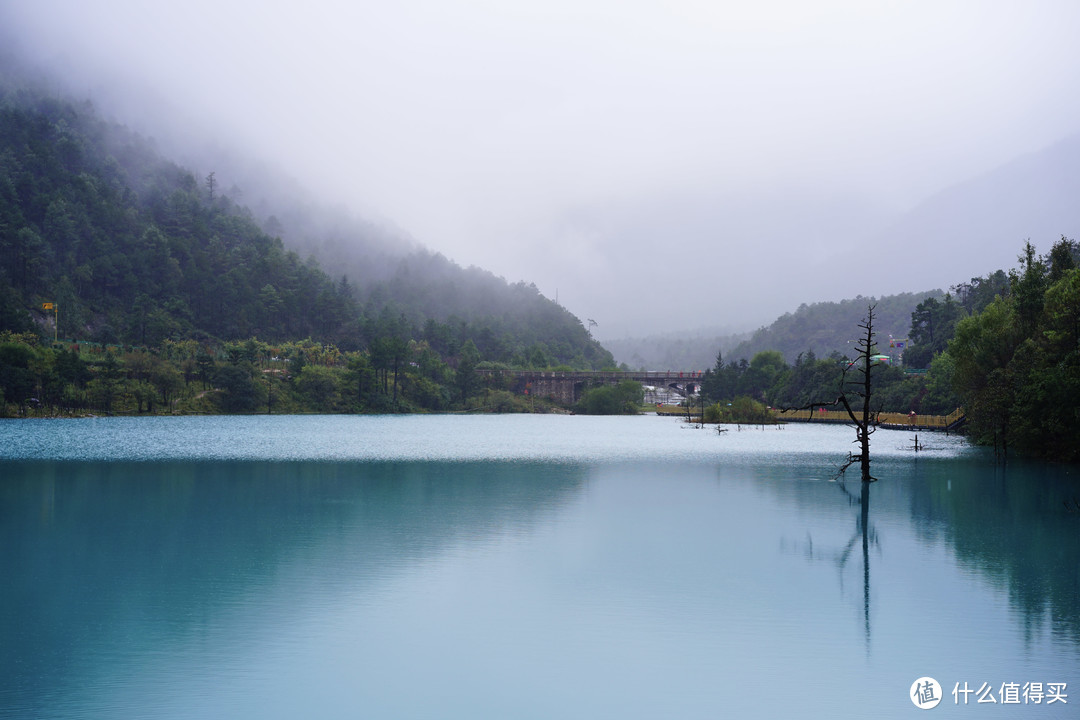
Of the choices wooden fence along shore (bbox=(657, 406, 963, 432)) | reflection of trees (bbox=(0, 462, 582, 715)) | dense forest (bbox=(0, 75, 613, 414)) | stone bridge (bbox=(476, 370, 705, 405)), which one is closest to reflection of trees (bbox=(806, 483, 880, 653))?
reflection of trees (bbox=(0, 462, 582, 715))

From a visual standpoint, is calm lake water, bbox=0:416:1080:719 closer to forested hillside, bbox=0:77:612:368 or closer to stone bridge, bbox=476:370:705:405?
forested hillside, bbox=0:77:612:368

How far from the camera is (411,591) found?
1603 centimetres

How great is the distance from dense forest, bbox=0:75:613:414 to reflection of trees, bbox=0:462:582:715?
87.3 meters

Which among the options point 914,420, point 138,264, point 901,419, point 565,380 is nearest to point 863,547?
point 914,420

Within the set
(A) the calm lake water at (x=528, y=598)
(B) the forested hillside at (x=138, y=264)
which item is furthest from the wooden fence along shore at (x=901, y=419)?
(B) the forested hillside at (x=138, y=264)

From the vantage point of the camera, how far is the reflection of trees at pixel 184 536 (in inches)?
520

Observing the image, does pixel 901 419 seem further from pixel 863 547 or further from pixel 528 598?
pixel 528 598

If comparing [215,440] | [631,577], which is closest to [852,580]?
A: [631,577]

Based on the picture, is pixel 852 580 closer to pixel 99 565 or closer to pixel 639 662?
pixel 639 662

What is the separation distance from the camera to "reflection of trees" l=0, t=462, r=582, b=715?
1320 cm

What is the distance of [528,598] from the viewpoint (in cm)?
1573

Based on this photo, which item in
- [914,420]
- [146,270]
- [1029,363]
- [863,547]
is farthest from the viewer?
[146,270]

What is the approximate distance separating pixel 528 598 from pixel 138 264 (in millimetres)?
155170

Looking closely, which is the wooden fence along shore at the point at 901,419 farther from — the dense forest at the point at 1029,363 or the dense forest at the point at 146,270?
the dense forest at the point at 146,270
